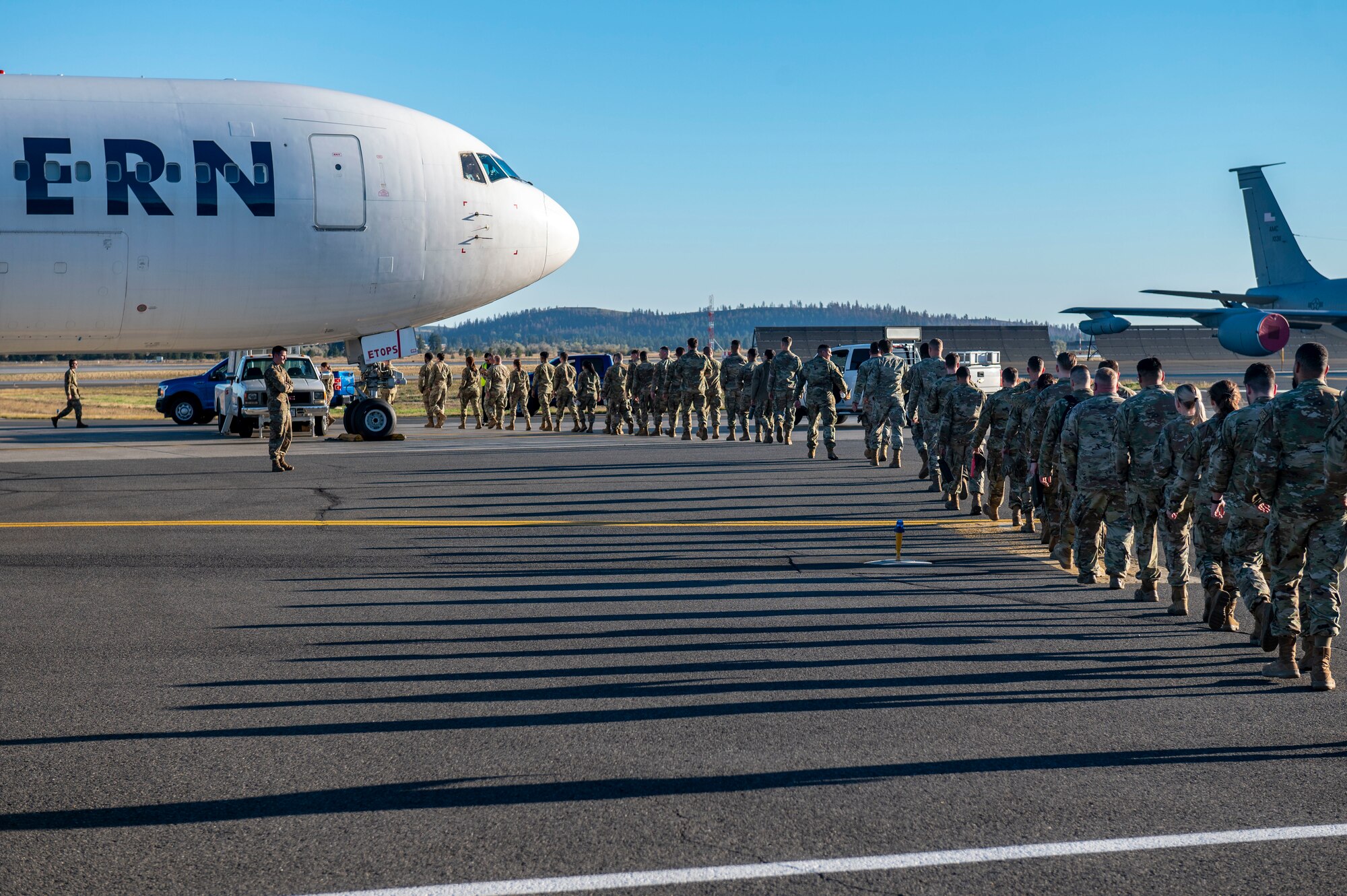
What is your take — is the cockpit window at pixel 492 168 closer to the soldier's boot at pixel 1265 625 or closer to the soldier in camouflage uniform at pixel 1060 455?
the soldier in camouflage uniform at pixel 1060 455

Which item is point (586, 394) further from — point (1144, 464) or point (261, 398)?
point (1144, 464)

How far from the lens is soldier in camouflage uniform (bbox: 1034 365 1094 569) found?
1090cm

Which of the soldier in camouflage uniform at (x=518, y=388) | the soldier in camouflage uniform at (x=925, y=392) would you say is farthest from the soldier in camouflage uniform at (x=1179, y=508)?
the soldier in camouflage uniform at (x=518, y=388)

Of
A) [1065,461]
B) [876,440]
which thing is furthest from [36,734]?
[876,440]

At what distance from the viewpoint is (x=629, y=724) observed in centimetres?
617

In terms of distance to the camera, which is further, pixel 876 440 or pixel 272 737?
pixel 876 440

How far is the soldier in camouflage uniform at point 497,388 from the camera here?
94.2 ft

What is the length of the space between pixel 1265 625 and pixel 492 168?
15302 millimetres

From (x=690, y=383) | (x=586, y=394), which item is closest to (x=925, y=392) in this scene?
(x=690, y=383)

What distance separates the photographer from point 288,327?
18.9m

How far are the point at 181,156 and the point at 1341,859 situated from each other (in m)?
16.2

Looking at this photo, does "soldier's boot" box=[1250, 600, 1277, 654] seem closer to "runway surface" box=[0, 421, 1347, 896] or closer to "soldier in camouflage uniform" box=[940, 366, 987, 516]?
"runway surface" box=[0, 421, 1347, 896]

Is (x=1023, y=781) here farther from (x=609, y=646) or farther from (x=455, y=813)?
(x=609, y=646)

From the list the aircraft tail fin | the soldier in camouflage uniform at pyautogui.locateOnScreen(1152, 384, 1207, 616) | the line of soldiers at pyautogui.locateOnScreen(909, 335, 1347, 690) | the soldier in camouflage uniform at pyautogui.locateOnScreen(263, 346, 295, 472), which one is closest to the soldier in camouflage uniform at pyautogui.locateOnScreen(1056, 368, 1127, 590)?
the line of soldiers at pyautogui.locateOnScreen(909, 335, 1347, 690)
